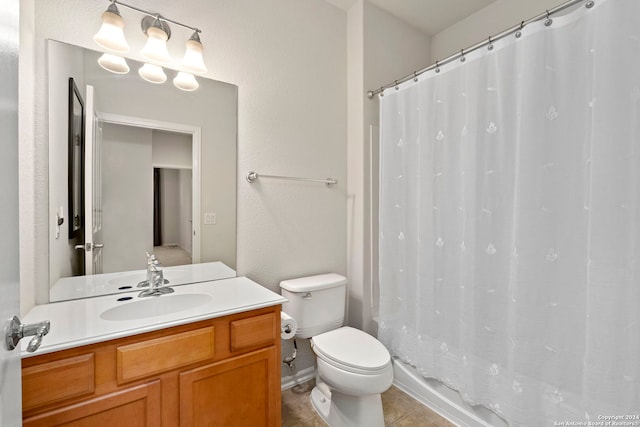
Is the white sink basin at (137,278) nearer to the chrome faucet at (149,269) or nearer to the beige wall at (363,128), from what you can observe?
the chrome faucet at (149,269)

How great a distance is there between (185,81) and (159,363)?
54.3 inches

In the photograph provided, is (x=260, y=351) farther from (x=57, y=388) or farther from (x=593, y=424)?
(x=593, y=424)

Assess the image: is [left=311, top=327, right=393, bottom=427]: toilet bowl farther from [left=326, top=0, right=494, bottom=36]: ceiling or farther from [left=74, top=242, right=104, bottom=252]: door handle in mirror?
[left=326, top=0, right=494, bottom=36]: ceiling

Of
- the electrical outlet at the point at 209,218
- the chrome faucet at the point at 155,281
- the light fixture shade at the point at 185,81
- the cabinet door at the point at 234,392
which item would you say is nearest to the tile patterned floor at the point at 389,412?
the cabinet door at the point at 234,392

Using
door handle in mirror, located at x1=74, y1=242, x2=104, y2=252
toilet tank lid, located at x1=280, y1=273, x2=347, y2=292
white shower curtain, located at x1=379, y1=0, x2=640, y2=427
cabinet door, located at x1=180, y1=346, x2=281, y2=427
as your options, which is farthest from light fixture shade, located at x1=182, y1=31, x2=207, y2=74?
cabinet door, located at x1=180, y1=346, x2=281, y2=427

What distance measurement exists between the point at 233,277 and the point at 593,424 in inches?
70.1

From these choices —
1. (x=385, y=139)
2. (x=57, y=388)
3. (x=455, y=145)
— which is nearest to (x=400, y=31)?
(x=385, y=139)

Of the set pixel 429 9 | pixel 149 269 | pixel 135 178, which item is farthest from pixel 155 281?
pixel 429 9

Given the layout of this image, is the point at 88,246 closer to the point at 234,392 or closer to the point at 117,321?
the point at 117,321

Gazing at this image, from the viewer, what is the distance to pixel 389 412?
1770mm

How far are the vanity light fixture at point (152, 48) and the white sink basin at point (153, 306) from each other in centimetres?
111

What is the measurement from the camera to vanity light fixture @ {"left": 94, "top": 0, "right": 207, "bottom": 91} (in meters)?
1.33

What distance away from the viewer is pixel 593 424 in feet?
3.85

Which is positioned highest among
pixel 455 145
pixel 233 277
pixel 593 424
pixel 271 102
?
pixel 271 102
